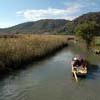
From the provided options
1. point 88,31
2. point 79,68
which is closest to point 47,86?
point 79,68

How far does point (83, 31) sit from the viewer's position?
189ft

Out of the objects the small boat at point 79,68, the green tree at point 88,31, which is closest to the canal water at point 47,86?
the small boat at point 79,68

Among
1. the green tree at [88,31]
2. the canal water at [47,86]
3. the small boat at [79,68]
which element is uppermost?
the green tree at [88,31]

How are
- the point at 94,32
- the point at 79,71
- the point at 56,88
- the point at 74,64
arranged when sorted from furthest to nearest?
the point at 94,32 < the point at 74,64 < the point at 79,71 < the point at 56,88

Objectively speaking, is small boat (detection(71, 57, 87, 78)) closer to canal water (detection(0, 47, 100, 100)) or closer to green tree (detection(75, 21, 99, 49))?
canal water (detection(0, 47, 100, 100))

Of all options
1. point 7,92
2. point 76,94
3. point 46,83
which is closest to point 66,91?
point 76,94

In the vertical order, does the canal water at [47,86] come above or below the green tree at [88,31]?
below

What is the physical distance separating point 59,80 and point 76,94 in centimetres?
438

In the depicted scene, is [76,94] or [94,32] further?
[94,32]

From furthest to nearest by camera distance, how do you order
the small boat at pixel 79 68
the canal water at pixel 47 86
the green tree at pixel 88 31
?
the green tree at pixel 88 31, the small boat at pixel 79 68, the canal water at pixel 47 86

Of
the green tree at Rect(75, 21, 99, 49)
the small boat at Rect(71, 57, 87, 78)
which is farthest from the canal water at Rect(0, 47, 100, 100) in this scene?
the green tree at Rect(75, 21, 99, 49)

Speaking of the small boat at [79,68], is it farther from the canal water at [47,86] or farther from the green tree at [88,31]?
the green tree at [88,31]

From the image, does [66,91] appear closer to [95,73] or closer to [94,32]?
[95,73]

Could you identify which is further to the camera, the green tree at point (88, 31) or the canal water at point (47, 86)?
the green tree at point (88, 31)
